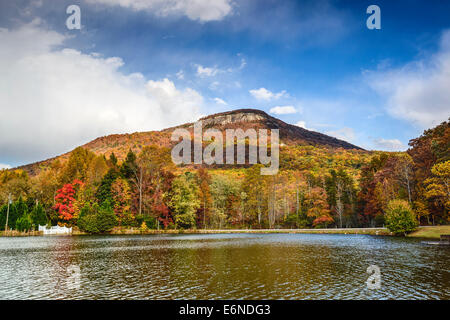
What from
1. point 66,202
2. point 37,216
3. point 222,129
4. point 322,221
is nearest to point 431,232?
point 322,221

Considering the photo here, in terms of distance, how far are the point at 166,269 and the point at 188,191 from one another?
44.7 m

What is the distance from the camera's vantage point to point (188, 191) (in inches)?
2434

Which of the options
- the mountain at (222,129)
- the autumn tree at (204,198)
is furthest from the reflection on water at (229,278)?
the mountain at (222,129)

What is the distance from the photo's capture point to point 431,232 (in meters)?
37.2

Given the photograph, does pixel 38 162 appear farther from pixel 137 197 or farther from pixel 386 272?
pixel 386 272

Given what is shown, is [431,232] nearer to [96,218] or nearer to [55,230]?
[96,218]

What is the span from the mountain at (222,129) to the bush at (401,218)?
6235 cm

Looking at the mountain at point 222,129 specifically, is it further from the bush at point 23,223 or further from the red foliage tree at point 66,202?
the bush at point 23,223

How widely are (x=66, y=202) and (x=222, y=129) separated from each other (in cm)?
10614

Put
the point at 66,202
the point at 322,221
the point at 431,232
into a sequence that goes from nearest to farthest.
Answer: the point at 431,232 → the point at 66,202 → the point at 322,221

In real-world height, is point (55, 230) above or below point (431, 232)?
below

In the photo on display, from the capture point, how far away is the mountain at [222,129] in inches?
4328

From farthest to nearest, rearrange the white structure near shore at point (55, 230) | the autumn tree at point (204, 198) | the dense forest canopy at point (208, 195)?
the autumn tree at point (204, 198) < the white structure near shore at point (55, 230) < the dense forest canopy at point (208, 195)
